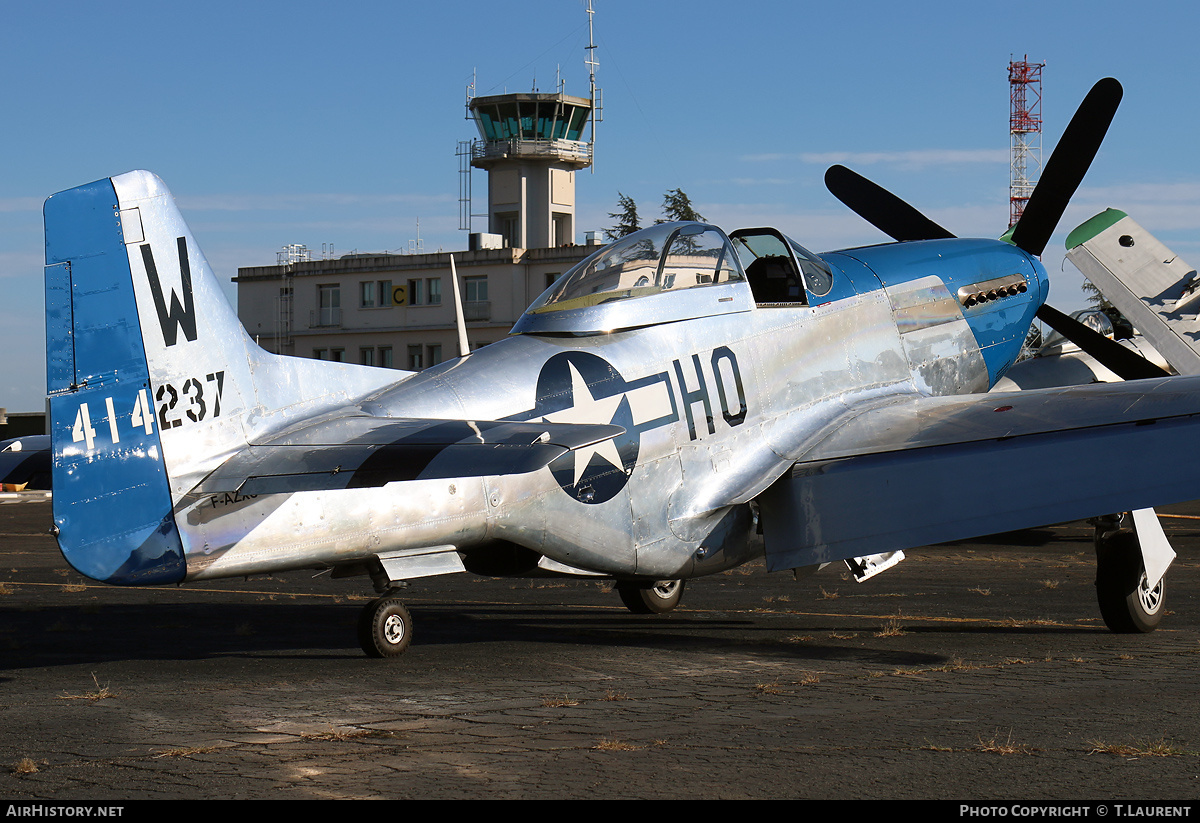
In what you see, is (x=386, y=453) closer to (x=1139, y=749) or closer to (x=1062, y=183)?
(x=1139, y=749)

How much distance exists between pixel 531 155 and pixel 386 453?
66.9m

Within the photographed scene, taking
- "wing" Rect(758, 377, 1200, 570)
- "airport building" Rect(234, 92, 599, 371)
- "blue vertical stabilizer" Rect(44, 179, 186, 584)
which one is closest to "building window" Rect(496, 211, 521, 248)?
"airport building" Rect(234, 92, 599, 371)

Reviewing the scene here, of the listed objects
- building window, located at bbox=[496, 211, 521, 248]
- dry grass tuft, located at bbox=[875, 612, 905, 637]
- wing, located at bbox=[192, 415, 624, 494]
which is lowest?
dry grass tuft, located at bbox=[875, 612, 905, 637]

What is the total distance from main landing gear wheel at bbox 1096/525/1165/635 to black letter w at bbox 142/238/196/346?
7032 mm

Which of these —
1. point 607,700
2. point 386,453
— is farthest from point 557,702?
point 386,453

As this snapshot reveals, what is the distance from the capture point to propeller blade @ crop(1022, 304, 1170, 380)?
14547 mm

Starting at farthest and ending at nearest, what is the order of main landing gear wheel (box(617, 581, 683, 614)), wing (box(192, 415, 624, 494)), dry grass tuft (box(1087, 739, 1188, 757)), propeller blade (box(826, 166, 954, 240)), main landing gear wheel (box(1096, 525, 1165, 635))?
propeller blade (box(826, 166, 954, 240)) < main landing gear wheel (box(617, 581, 683, 614)) < main landing gear wheel (box(1096, 525, 1165, 635)) < wing (box(192, 415, 624, 494)) < dry grass tuft (box(1087, 739, 1188, 757))

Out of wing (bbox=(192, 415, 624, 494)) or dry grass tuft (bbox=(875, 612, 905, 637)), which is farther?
dry grass tuft (bbox=(875, 612, 905, 637))

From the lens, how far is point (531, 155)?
71938mm

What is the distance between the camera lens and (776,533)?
9.05 m

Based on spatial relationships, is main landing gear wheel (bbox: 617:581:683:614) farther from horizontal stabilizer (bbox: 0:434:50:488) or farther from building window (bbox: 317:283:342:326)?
building window (bbox: 317:283:342:326)

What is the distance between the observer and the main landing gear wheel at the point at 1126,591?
9.87 metres

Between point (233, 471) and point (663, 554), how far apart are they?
Answer: 10.3 feet
